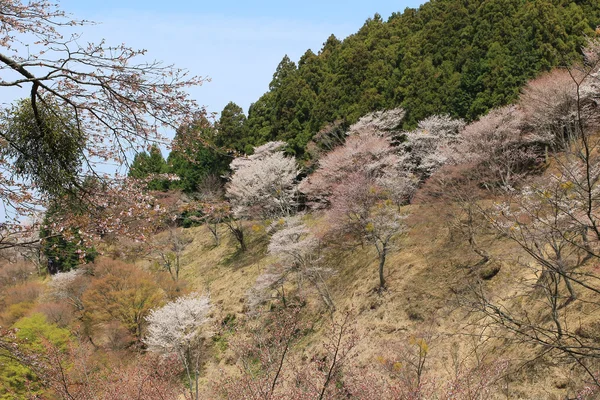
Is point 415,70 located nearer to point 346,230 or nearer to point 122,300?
point 346,230

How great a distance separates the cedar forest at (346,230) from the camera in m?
4.20

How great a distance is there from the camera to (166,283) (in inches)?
915

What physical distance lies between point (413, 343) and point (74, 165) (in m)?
11.4

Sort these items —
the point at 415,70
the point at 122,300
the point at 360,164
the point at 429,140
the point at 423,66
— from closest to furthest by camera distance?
the point at 122,300 → the point at 360,164 → the point at 429,140 → the point at 423,66 → the point at 415,70

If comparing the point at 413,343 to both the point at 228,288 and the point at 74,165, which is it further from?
the point at 228,288

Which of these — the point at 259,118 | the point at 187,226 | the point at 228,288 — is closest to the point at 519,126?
the point at 228,288

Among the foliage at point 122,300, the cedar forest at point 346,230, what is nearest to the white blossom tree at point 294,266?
the cedar forest at point 346,230

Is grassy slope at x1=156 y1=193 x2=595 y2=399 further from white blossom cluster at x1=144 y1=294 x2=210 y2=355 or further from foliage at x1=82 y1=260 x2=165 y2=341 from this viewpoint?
foliage at x1=82 y1=260 x2=165 y2=341

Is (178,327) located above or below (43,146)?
below

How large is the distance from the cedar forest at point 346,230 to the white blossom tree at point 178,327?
4.2 inches

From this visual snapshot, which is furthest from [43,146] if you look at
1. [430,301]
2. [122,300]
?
[122,300]

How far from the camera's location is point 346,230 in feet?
62.1

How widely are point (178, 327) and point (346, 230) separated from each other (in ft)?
29.7

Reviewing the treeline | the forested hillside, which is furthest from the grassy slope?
the forested hillside
